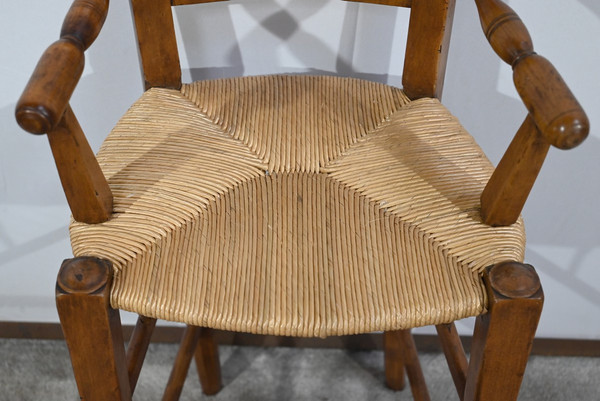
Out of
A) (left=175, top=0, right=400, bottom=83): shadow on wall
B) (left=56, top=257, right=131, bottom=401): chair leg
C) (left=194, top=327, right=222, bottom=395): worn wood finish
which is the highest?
(left=175, top=0, right=400, bottom=83): shadow on wall

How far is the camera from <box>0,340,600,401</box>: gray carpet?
1206 mm

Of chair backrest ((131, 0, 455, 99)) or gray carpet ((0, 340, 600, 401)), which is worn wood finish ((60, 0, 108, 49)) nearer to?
chair backrest ((131, 0, 455, 99))

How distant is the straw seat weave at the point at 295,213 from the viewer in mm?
610

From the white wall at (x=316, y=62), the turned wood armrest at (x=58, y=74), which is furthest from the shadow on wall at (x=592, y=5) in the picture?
the turned wood armrest at (x=58, y=74)

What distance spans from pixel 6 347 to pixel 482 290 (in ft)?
3.25

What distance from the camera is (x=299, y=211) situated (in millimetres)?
691

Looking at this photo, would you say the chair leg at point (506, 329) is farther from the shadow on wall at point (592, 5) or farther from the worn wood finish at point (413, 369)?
the shadow on wall at point (592, 5)

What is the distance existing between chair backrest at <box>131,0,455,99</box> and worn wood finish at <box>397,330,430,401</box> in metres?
0.41

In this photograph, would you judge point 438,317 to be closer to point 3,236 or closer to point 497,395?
point 497,395

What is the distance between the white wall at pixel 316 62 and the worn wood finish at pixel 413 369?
30cm

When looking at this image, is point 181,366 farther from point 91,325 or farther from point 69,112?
point 69,112

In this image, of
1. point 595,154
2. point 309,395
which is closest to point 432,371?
point 309,395

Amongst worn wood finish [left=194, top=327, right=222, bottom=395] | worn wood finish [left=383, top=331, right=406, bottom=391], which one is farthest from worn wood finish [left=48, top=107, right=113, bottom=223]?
worn wood finish [left=383, top=331, right=406, bottom=391]

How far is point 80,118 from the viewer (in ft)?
3.46
